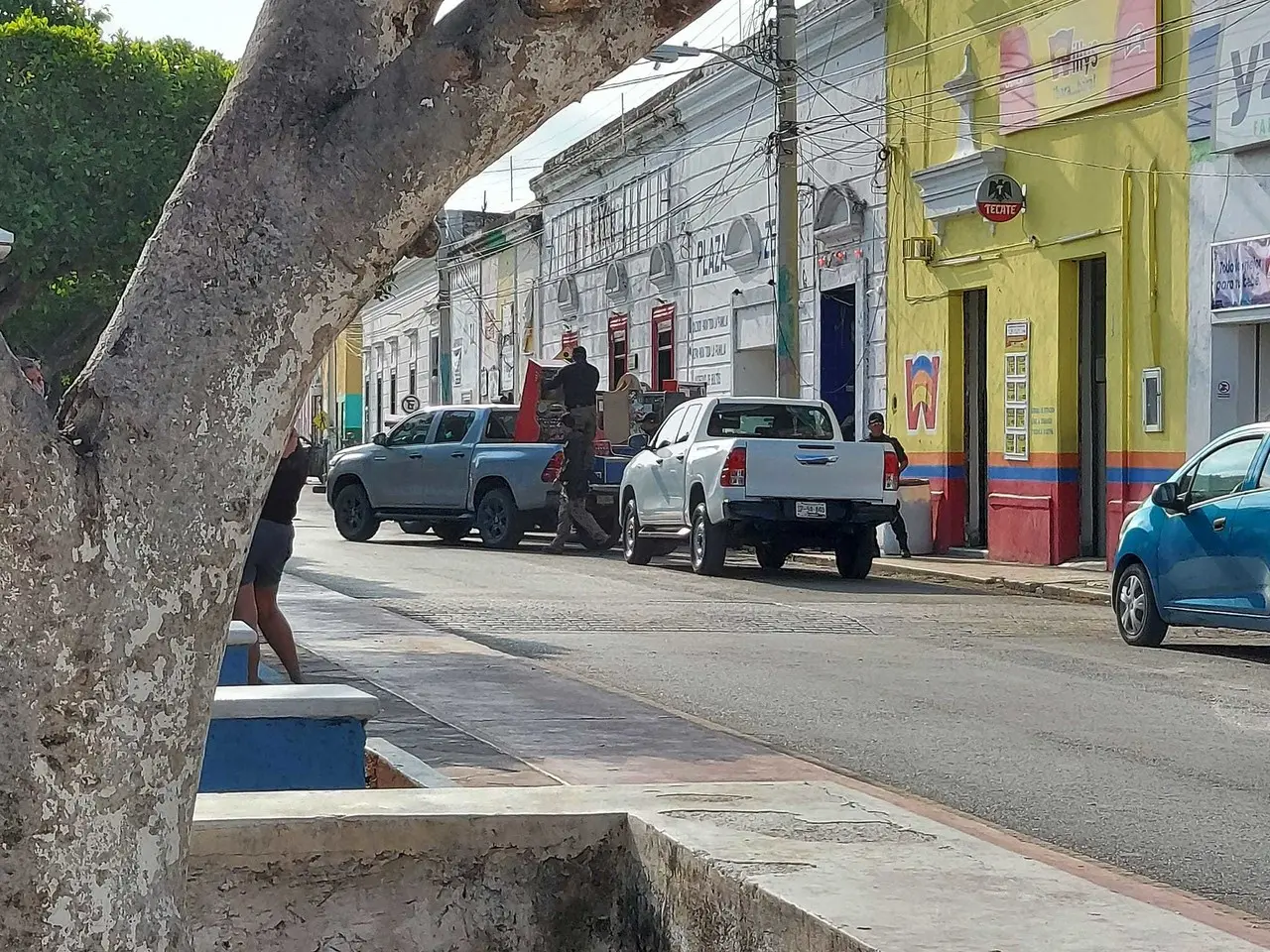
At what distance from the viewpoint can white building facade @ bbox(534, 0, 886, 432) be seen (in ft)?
84.2

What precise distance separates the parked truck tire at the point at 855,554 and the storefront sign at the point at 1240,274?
13.7 feet

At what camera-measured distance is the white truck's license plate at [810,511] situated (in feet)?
61.4

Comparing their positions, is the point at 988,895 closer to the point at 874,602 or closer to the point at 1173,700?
the point at 1173,700

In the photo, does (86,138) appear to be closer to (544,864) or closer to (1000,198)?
(1000,198)

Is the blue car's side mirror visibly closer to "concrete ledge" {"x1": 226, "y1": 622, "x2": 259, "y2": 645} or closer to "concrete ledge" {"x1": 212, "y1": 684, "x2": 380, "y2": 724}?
"concrete ledge" {"x1": 226, "y1": 622, "x2": 259, "y2": 645}

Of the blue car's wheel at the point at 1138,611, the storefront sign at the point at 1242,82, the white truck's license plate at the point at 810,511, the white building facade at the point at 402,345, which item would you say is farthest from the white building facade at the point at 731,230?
the white building facade at the point at 402,345

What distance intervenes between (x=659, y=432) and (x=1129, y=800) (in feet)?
47.0

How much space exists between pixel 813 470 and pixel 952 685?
26.8ft

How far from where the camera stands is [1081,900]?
137 inches

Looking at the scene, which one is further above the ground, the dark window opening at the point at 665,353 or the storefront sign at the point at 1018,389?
the dark window opening at the point at 665,353

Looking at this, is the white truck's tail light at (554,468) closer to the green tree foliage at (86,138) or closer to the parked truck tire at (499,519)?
the parked truck tire at (499,519)

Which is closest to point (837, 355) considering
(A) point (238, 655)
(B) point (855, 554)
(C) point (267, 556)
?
(B) point (855, 554)

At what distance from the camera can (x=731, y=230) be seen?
3012 cm

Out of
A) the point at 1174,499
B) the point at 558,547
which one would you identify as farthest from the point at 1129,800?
the point at 558,547
